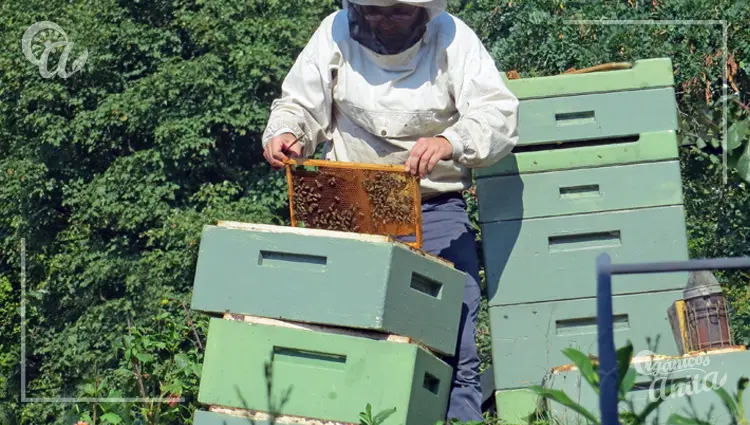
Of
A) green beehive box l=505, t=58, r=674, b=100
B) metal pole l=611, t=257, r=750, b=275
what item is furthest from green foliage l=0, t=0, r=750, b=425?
metal pole l=611, t=257, r=750, b=275

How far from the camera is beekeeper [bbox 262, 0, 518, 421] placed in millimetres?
3766

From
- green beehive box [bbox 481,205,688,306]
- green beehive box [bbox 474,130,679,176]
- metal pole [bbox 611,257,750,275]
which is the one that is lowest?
metal pole [bbox 611,257,750,275]

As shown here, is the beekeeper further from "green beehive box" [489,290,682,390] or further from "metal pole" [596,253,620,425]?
"metal pole" [596,253,620,425]

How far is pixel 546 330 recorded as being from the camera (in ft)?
13.0

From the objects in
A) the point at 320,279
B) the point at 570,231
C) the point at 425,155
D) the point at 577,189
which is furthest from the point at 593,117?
the point at 320,279

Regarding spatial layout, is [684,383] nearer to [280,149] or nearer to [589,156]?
[589,156]

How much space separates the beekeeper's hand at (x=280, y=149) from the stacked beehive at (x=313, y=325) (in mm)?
421

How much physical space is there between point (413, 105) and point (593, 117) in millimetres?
628

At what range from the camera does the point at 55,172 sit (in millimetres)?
14242

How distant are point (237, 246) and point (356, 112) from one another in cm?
79

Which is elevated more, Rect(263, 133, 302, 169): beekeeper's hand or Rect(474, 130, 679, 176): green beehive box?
Rect(474, 130, 679, 176): green beehive box

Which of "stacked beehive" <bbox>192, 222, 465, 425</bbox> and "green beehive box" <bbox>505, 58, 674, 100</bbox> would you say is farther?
"green beehive box" <bbox>505, 58, 674, 100</bbox>

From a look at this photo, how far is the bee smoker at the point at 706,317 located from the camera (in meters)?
3.82

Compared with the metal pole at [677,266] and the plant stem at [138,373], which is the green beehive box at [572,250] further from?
the metal pole at [677,266]
